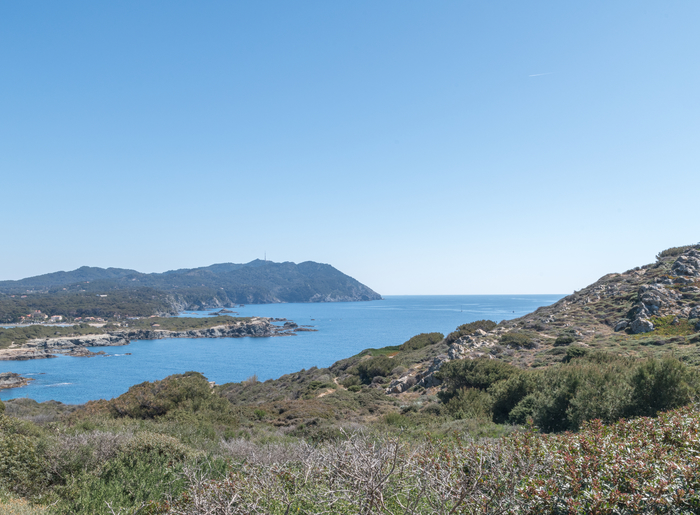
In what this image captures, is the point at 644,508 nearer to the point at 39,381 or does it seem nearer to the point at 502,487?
the point at 502,487

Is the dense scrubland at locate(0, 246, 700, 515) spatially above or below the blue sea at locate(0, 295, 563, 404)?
above

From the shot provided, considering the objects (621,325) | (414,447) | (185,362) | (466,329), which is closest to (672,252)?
(621,325)

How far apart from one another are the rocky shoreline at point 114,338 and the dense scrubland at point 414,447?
68421 mm

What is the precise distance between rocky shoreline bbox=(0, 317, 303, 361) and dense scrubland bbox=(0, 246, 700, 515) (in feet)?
224

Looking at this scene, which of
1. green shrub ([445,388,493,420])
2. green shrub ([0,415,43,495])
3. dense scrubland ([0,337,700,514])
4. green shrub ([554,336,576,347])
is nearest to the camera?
dense scrubland ([0,337,700,514])

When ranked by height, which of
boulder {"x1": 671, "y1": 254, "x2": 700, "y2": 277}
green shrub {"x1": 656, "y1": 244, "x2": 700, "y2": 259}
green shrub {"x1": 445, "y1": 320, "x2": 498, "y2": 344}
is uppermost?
green shrub {"x1": 656, "y1": 244, "x2": 700, "y2": 259}

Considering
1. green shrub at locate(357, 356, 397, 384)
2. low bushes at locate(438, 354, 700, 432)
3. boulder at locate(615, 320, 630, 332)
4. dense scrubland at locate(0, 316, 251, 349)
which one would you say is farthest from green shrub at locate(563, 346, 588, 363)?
dense scrubland at locate(0, 316, 251, 349)

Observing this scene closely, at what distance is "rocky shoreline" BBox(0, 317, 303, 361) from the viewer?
264 feet

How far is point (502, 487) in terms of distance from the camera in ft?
13.5

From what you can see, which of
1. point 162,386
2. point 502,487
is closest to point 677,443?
point 502,487

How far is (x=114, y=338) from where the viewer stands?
9956cm

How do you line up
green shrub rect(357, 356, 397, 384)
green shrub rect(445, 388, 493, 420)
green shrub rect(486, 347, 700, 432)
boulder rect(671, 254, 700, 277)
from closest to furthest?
green shrub rect(486, 347, 700, 432) → green shrub rect(445, 388, 493, 420) → green shrub rect(357, 356, 397, 384) → boulder rect(671, 254, 700, 277)

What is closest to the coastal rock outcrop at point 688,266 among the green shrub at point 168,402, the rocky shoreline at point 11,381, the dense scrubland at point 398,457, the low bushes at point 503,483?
the dense scrubland at point 398,457

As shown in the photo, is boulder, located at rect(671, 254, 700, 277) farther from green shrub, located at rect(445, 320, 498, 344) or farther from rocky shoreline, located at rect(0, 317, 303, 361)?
rocky shoreline, located at rect(0, 317, 303, 361)
